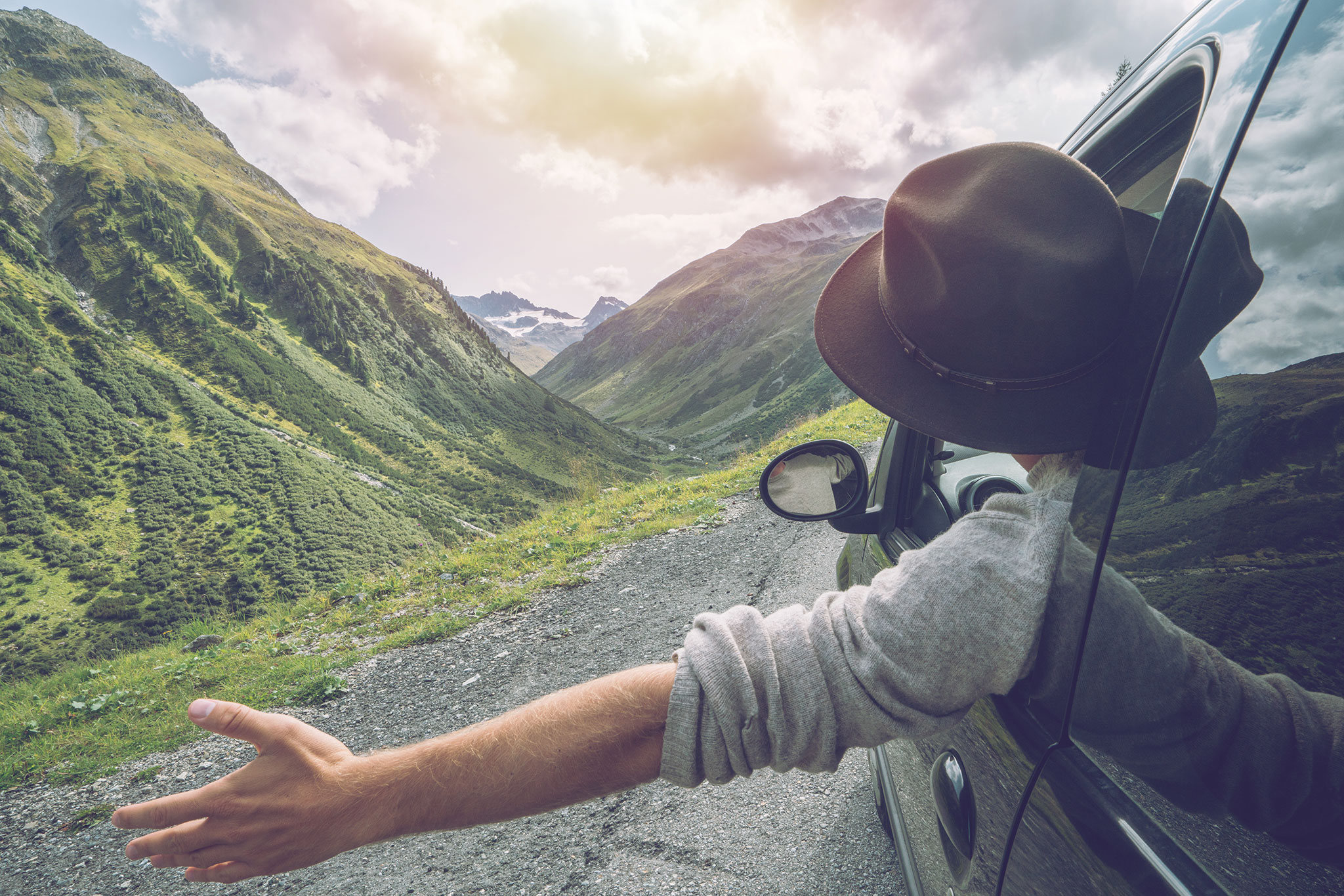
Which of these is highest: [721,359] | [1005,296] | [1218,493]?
[721,359]

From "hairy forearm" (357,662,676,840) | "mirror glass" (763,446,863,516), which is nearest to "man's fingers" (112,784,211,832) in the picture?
"hairy forearm" (357,662,676,840)

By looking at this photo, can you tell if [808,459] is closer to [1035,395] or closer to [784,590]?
[1035,395]

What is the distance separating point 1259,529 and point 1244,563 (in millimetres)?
49

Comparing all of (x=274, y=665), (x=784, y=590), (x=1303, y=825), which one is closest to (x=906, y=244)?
(x=1303, y=825)

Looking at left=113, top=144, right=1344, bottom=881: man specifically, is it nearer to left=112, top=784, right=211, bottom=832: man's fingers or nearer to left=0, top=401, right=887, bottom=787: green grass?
left=112, top=784, right=211, bottom=832: man's fingers

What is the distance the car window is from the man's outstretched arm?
760 millimetres

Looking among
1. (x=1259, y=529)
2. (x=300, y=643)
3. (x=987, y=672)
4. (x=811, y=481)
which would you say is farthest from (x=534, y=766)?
(x=300, y=643)

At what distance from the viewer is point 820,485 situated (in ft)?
7.32

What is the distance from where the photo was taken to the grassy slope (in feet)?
312

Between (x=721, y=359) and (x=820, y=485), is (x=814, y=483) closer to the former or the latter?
(x=820, y=485)

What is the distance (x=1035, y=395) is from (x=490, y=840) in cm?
322

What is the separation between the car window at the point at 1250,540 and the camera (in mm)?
661

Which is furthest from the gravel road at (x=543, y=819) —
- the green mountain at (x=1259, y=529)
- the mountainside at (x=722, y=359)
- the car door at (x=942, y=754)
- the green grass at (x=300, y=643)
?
the mountainside at (x=722, y=359)

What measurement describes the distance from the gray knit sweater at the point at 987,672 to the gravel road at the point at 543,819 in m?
1.93
